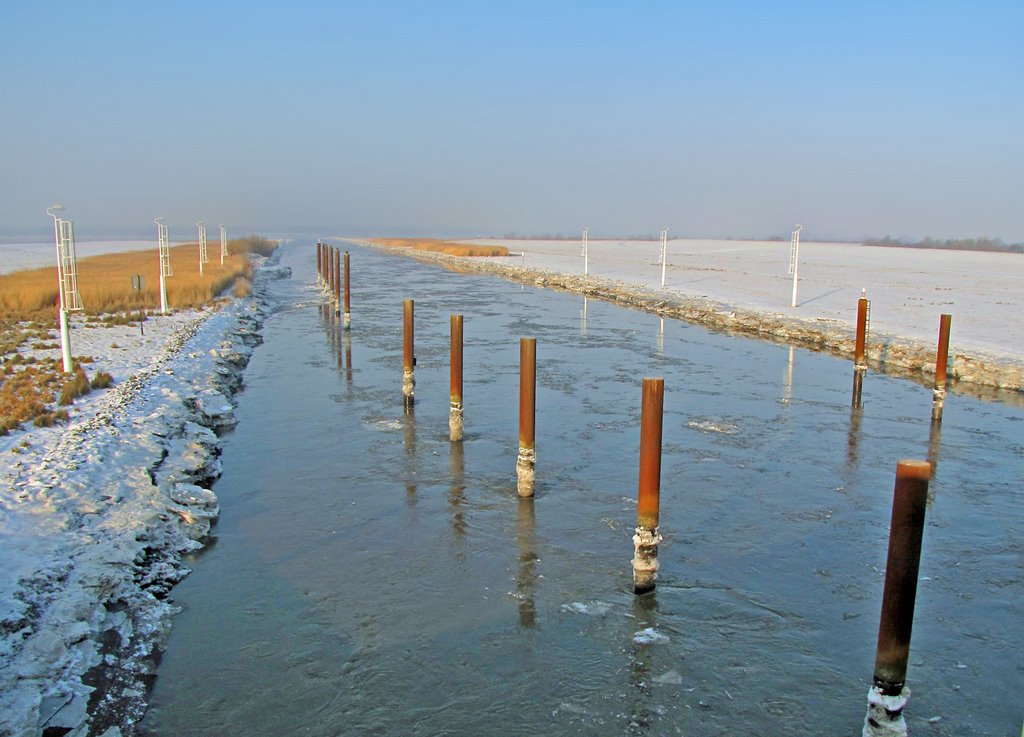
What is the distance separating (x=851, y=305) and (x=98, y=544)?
26.9 meters

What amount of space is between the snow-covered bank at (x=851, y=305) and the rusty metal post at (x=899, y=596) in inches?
532

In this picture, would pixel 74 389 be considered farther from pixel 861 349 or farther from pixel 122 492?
pixel 861 349

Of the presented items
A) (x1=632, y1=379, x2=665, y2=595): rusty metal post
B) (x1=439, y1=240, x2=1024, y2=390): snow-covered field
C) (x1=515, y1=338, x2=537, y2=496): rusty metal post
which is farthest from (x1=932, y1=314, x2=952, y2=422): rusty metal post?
(x1=632, y1=379, x2=665, y2=595): rusty metal post

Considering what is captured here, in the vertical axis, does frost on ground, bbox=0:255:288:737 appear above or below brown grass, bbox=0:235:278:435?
below

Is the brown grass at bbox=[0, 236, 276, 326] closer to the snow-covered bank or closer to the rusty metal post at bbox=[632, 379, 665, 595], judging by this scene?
the snow-covered bank

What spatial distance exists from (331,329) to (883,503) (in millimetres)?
19503

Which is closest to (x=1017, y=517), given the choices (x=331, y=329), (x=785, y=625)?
(x=785, y=625)

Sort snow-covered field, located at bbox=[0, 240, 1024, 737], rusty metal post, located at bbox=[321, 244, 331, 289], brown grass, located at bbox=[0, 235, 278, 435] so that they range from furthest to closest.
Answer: rusty metal post, located at bbox=[321, 244, 331, 289]
brown grass, located at bbox=[0, 235, 278, 435]
snow-covered field, located at bbox=[0, 240, 1024, 737]

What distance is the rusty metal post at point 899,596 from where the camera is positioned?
4.68 meters

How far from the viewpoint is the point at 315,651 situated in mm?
6344

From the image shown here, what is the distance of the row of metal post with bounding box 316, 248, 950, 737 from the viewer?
471cm

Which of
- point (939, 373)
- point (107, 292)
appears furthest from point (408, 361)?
point (107, 292)

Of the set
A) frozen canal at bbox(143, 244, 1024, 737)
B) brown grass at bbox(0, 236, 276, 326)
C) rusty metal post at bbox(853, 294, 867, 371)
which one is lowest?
frozen canal at bbox(143, 244, 1024, 737)

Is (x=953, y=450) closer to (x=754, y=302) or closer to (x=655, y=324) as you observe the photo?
(x=655, y=324)
